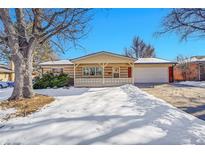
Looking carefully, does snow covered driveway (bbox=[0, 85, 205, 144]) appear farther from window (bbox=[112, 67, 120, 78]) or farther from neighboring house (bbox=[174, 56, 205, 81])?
neighboring house (bbox=[174, 56, 205, 81])

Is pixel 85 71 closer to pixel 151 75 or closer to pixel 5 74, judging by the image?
pixel 151 75

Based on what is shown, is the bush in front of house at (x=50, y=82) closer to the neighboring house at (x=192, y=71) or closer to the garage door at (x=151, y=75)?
the garage door at (x=151, y=75)

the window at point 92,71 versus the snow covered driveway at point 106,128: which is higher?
the window at point 92,71

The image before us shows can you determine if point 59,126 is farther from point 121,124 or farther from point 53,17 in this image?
point 53,17

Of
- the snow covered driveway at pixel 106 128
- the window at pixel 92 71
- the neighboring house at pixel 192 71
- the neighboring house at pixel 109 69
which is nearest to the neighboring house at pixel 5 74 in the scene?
the neighboring house at pixel 109 69

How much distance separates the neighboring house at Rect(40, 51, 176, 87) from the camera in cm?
2194

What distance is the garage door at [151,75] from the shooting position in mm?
26719

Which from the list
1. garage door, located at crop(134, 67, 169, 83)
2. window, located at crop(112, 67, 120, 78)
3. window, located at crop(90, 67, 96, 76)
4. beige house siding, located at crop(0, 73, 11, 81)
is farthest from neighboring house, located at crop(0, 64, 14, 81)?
garage door, located at crop(134, 67, 169, 83)

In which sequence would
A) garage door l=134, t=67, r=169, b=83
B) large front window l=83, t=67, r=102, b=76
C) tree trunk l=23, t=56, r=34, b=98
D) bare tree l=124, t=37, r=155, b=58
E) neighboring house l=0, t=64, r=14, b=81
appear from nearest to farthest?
tree trunk l=23, t=56, r=34, b=98, large front window l=83, t=67, r=102, b=76, garage door l=134, t=67, r=169, b=83, neighboring house l=0, t=64, r=14, b=81, bare tree l=124, t=37, r=155, b=58

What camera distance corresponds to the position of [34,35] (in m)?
11.4

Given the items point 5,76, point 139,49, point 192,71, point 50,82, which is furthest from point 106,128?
point 139,49

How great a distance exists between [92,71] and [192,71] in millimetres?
14853
